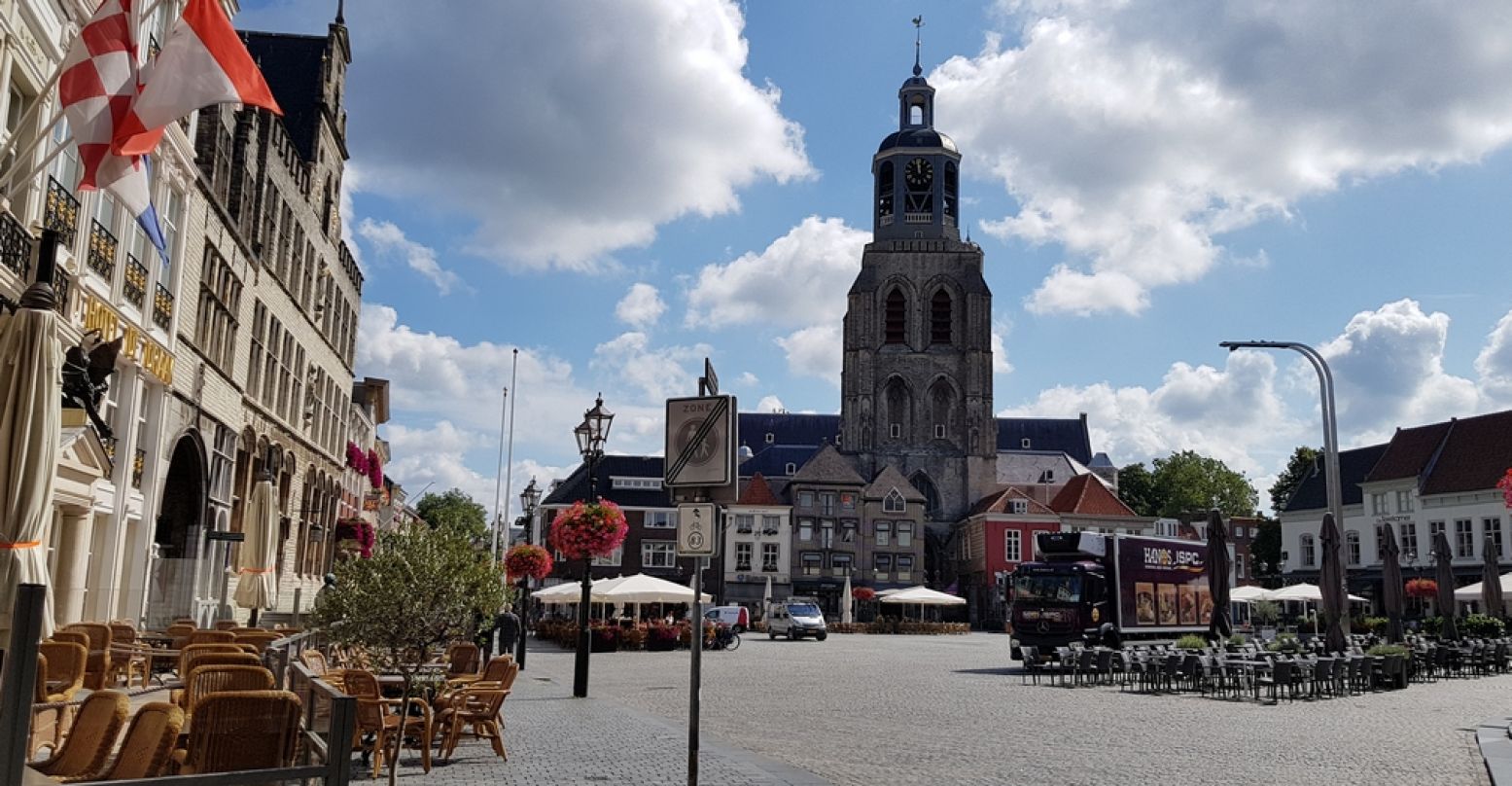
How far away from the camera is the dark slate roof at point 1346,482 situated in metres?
72.8

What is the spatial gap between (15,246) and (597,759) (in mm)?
9045

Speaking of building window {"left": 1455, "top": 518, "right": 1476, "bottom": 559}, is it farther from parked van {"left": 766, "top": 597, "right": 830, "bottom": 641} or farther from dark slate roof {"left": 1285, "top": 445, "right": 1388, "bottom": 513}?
parked van {"left": 766, "top": 597, "right": 830, "bottom": 641}

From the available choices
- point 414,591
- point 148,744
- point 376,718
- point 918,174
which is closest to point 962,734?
point 414,591

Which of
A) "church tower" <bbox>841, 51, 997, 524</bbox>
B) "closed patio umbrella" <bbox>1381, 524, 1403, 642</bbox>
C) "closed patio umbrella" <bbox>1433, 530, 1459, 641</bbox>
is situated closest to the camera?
"closed patio umbrella" <bbox>1381, 524, 1403, 642</bbox>

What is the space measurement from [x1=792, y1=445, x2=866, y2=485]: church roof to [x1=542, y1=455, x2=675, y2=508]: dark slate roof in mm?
9514

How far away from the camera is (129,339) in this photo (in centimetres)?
1791

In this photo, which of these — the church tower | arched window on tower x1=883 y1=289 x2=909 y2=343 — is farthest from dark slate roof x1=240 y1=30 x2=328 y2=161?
arched window on tower x1=883 y1=289 x2=909 y2=343

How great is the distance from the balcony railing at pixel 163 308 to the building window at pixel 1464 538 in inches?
2508

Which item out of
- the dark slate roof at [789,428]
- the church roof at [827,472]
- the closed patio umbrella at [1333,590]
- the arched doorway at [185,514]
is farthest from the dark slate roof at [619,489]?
the closed patio umbrella at [1333,590]

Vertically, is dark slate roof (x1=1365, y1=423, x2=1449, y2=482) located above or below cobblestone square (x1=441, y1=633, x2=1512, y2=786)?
above

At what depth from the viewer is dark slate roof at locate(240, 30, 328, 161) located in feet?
108

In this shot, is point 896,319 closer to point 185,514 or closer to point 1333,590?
point 1333,590

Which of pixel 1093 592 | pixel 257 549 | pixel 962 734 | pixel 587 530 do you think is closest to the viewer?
pixel 962 734

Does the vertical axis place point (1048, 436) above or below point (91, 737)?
above
